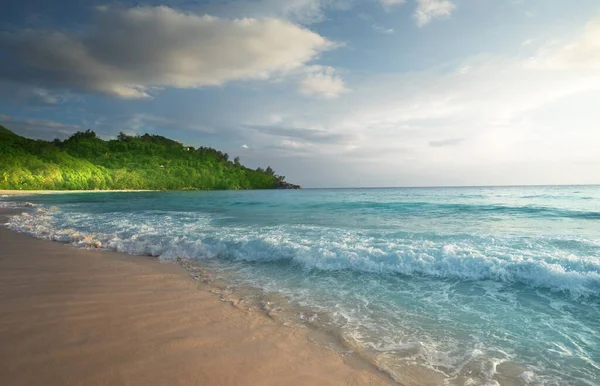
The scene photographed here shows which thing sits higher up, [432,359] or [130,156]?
[130,156]

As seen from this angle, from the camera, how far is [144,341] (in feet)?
11.1

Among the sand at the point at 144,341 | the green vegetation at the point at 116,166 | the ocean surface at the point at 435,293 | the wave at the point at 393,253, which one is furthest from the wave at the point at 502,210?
the green vegetation at the point at 116,166

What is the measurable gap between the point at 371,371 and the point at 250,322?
5.99ft

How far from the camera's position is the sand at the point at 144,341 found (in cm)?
277

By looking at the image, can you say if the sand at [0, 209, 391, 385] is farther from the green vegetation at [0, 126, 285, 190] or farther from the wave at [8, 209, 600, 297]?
the green vegetation at [0, 126, 285, 190]

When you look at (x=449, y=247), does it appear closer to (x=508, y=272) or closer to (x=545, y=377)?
(x=508, y=272)

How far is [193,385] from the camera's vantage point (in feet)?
8.60

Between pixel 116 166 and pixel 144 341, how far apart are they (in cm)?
13890

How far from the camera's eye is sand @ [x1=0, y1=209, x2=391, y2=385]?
9.08 feet

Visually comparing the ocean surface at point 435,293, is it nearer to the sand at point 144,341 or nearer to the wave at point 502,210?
the sand at point 144,341

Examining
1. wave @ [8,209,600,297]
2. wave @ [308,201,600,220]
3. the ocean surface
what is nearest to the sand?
the ocean surface

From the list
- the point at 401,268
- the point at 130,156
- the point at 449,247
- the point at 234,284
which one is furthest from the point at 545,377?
the point at 130,156

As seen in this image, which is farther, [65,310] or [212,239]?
[212,239]

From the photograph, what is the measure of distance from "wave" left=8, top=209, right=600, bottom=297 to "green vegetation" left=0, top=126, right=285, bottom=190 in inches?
3322
